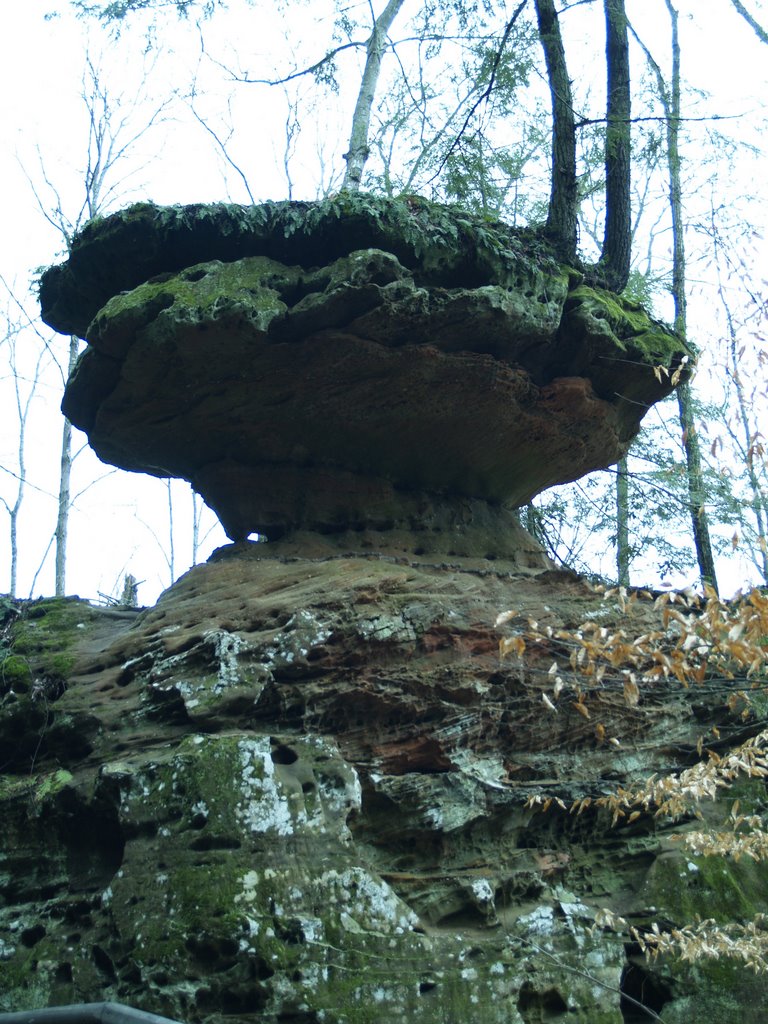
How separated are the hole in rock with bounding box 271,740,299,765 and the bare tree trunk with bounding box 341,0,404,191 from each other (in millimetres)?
7026

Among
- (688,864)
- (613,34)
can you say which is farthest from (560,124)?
(688,864)

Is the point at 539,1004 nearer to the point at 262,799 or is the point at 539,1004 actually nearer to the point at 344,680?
the point at 262,799

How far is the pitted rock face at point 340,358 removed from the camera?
732 cm

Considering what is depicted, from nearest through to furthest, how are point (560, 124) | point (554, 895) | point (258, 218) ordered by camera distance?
point (554, 895) → point (258, 218) → point (560, 124)

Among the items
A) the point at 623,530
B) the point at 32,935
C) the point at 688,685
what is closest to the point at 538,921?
the point at 688,685

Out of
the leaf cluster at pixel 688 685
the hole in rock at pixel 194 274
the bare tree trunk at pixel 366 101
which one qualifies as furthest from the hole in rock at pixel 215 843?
the bare tree trunk at pixel 366 101

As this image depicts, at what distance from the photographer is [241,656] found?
6.46 metres

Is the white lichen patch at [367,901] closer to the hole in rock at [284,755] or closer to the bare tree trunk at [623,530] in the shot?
the hole in rock at [284,755]

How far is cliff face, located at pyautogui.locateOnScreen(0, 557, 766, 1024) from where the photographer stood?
17.5 ft

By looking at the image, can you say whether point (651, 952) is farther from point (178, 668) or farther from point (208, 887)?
point (178, 668)

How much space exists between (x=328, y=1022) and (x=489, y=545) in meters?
4.47

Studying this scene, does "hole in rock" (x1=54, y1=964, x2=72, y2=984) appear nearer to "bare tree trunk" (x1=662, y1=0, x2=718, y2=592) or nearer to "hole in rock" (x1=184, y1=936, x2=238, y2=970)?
"hole in rock" (x1=184, y1=936, x2=238, y2=970)

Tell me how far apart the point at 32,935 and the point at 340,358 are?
4.52m

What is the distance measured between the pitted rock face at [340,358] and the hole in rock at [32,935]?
3574 mm
